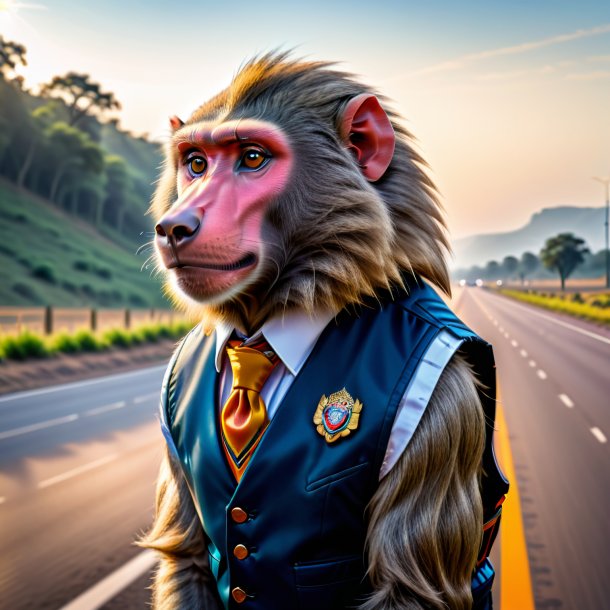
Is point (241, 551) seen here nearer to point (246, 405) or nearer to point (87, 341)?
point (246, 405)

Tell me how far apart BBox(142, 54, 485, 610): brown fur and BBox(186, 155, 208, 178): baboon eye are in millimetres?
108

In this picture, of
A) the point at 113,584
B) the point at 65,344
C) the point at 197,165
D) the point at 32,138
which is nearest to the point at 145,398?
the point at 65,344

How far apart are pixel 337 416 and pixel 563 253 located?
88016mm

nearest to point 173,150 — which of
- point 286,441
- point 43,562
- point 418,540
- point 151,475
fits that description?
point 286,441

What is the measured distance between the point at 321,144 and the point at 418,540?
3.05 feet

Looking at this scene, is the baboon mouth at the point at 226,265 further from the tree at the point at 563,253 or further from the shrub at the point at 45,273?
the tree at the point at 563,253

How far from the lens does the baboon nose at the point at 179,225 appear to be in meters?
1.53

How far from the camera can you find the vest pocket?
1.56 meters

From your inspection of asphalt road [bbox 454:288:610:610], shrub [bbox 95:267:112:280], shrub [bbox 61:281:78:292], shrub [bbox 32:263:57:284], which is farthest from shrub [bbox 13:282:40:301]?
asphalt road [bbox 454:288:610:610]

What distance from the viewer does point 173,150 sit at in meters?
1.95

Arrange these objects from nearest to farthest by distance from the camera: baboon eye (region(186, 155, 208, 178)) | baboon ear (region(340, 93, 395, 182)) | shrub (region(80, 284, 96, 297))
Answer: baboon ear (region(340, 93, 395, 182)), baboon eye (region(186, 155, 208, 178)), shrub (region(80, 284, 96, 297))

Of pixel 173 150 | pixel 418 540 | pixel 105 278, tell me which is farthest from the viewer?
pixel 105 278

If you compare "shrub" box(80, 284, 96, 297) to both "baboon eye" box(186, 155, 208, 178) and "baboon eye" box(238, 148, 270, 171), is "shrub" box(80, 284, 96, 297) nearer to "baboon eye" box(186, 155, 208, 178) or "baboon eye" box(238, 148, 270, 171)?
"baboon eye" box(186, 155, 208, 178)

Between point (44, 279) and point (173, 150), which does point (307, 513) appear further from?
point (44, 279)
